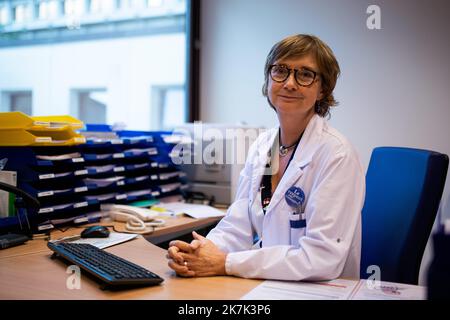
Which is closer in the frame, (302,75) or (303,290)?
(303,290)

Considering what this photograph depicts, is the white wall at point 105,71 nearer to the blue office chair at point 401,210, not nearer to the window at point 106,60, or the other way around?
the window at point 106,60

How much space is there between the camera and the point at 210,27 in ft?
10.2

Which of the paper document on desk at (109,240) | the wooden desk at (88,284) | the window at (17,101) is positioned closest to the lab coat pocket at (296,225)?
the wooden desk at (88,284)

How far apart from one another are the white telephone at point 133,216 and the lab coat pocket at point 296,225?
2.30 feet

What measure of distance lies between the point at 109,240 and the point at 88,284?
487 millimetres

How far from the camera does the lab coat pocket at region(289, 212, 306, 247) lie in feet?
4.56

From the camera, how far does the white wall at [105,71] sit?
2.56 meters

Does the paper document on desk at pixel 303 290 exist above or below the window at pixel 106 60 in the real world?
below

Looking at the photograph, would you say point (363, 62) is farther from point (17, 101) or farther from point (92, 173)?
point (17, 101)

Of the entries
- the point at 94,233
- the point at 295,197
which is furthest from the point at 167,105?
the point at 295,197

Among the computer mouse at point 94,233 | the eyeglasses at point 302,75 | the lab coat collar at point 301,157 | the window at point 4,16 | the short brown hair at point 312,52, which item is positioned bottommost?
the computer mouse at point 94,233

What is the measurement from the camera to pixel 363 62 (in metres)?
2.65

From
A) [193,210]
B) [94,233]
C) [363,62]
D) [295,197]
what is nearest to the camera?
[295,197]

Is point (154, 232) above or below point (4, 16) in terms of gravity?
below
